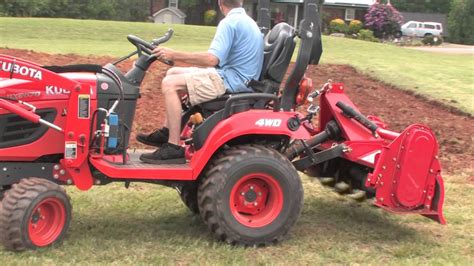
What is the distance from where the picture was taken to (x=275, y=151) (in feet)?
15.7

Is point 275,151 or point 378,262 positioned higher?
point 275,151

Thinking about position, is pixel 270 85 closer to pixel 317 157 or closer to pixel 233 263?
pixel 317 157

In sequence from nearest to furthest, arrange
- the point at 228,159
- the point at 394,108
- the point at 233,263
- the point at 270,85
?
1. the point at 233,263
2. the point at 228,159
3. the point at 270,85
4. the point at 394,108

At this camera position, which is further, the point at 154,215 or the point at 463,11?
the point at 463,11

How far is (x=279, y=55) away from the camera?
499cm

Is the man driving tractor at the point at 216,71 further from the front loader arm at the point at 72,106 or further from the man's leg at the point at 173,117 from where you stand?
the front loader arm at the point at 72,106

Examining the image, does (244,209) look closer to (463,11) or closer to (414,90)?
(414,90)

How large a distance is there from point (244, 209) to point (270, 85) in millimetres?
987

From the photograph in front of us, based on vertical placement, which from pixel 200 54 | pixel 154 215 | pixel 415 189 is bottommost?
pixel 154 215

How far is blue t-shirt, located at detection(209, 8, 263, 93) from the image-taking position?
4766 millimetres

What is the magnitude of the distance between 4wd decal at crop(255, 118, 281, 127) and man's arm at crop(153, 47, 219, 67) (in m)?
0.54

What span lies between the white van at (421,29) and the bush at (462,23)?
137 cm

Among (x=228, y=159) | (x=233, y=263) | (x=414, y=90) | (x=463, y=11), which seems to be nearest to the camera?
(x=233, y=263)

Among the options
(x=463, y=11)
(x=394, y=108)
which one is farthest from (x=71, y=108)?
(x=463, y=11)
